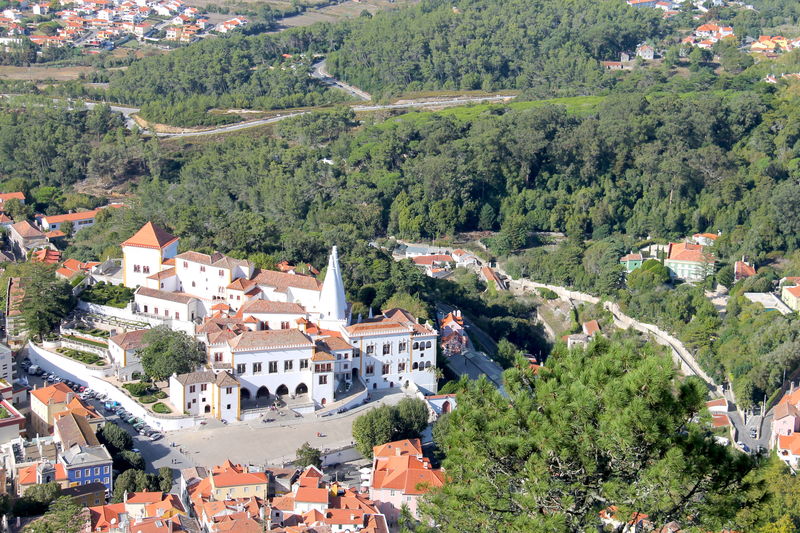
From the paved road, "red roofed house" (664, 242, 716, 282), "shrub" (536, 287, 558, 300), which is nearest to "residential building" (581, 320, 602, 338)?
"shrub" (536, 287, 558, 300)

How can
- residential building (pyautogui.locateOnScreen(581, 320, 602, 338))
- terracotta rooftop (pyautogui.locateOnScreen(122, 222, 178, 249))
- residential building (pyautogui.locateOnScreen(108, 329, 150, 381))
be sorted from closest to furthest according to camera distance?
residential building (pyautogui.locateOnScreen(108, 329, 150, 381)) < terracotta rooftop (pyautogui.locateOnScreen(122, 222, 178, 249)) < residential building (pyautogui.locateOnScreen(581, 320, 602, 338))

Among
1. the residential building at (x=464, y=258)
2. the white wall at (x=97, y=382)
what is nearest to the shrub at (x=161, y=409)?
the white wall at (x=97, y=382)

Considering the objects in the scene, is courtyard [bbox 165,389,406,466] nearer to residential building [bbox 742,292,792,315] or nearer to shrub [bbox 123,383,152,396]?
shrub [bbox 123,383,152,396]

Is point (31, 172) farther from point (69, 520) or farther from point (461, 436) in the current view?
point (461, 436)

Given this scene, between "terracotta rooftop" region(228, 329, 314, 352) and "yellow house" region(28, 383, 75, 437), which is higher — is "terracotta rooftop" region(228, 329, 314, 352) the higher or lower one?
the higher one

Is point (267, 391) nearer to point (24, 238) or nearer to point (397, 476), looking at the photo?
point (397, 476)

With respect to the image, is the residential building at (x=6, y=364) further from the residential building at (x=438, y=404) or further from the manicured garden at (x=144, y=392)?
the residential building at (x=438, y=404)

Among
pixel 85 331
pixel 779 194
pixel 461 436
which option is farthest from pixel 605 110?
pixel 461 436
